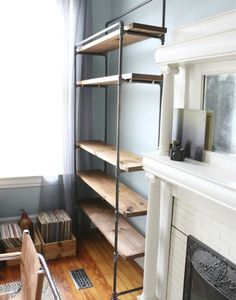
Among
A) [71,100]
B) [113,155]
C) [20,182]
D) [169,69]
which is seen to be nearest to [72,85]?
[71,100]

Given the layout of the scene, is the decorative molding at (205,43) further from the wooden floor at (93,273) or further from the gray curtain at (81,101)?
the wooden floor at (93,273)

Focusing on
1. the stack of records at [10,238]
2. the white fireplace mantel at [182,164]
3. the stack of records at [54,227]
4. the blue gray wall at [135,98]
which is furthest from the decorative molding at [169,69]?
the stack of records at [10,238]

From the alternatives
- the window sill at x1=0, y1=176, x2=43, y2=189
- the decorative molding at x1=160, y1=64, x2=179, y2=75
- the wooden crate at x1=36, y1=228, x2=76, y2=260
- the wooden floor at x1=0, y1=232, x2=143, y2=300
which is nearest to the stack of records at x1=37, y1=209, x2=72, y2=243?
the wooden crate at x1=36, y1=228, x2=76, y2=260

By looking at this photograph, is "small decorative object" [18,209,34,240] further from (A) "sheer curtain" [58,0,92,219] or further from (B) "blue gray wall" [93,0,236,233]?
(B) "blue gray wall" [93,0,236,233]

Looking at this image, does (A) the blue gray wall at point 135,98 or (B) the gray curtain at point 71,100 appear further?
(B) the gray curtain at point 71,100

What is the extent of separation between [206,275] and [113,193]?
993mm

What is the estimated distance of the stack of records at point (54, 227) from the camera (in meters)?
2.81

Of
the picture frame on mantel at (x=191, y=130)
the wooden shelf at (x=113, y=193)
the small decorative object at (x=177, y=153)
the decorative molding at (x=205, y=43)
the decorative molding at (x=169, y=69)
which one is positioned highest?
the decorative molding at (x=205, y=43)

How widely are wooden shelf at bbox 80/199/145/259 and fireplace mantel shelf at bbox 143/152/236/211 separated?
68 centimetres

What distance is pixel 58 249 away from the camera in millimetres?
2809

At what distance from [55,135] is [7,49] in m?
0.86

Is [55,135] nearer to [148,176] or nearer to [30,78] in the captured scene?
[30,78]

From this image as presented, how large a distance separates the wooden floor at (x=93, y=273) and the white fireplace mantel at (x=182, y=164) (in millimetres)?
373

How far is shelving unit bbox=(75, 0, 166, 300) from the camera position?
79.0 inches
